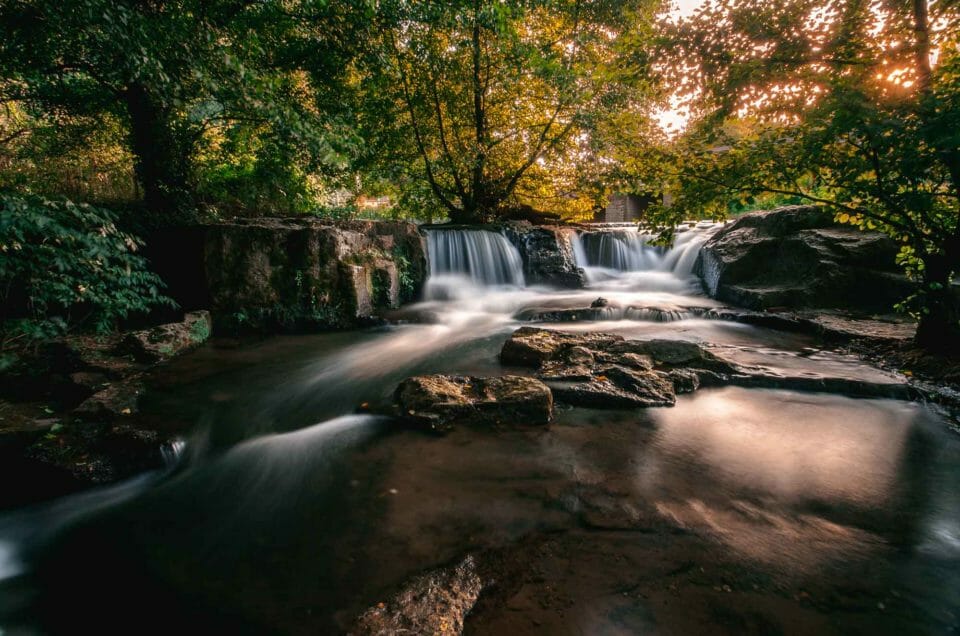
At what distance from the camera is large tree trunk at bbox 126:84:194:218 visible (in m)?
6.64

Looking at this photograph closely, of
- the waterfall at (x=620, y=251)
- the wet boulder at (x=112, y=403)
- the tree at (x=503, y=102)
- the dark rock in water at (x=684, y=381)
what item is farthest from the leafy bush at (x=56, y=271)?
the waterfall at (x=620, y=251)

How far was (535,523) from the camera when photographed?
2119mm

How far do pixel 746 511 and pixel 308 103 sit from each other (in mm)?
9783

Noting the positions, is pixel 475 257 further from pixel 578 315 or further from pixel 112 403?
pixel 112 403

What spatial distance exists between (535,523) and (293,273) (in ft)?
20.3

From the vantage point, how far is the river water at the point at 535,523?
5.39ft

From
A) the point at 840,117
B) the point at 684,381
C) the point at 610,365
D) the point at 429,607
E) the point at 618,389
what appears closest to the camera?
the point at 429,607

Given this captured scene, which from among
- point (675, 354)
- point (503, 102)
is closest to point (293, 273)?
point (675, 354)

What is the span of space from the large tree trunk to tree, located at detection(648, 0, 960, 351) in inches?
307

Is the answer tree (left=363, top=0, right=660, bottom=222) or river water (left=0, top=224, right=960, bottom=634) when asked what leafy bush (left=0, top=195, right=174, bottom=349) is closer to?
river water (left=0, top=224, right=960, bottom=634)

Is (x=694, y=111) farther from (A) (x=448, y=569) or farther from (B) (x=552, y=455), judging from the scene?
(A) (x=448, y=569)

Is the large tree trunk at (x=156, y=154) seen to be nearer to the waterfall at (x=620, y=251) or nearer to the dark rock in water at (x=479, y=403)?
the dark rock in water at (x=479, y=403)

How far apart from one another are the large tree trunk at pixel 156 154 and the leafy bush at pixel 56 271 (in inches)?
77.3

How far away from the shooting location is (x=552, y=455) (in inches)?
110
